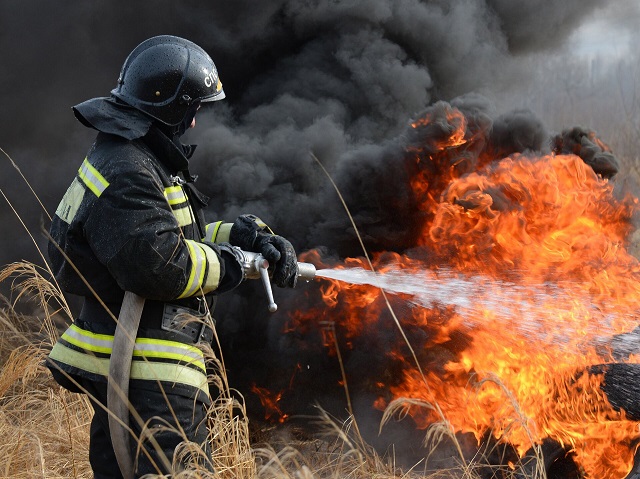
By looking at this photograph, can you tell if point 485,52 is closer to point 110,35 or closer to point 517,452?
point 110,35

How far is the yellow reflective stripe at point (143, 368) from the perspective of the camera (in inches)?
95.7

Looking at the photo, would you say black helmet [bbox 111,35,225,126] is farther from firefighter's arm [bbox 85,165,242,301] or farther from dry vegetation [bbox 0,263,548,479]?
dry vegetation [bbox 0,263,548,479]

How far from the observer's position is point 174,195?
2592 mm

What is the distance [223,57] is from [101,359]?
183 inches

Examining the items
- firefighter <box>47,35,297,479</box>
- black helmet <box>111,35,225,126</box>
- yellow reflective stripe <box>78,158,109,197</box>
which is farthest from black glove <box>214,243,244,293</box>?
black helmet <box>111,35,225,126</box>

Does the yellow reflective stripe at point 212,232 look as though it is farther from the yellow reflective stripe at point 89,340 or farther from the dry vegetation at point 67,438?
the yellow reflective stripe at point 89,340

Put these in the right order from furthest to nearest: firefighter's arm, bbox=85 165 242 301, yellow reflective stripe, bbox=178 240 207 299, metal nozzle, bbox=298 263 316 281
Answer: metal nozzle, bbox=298 263 316 281 → yellow reflective stripe, bbox=178 240 207 299 → firefighter's arm, bbox=85 165 242 301

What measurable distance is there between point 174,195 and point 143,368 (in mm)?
664

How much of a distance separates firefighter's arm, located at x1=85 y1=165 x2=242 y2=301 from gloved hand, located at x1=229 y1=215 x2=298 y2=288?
15.1 inches

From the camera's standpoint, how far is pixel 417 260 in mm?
5395

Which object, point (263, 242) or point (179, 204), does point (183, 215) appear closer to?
point (179, 204)

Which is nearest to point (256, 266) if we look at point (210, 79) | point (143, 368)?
point (143, 368)

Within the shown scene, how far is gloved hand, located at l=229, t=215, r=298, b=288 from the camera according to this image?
2752 millimetres

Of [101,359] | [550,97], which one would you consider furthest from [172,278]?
[550,97]
